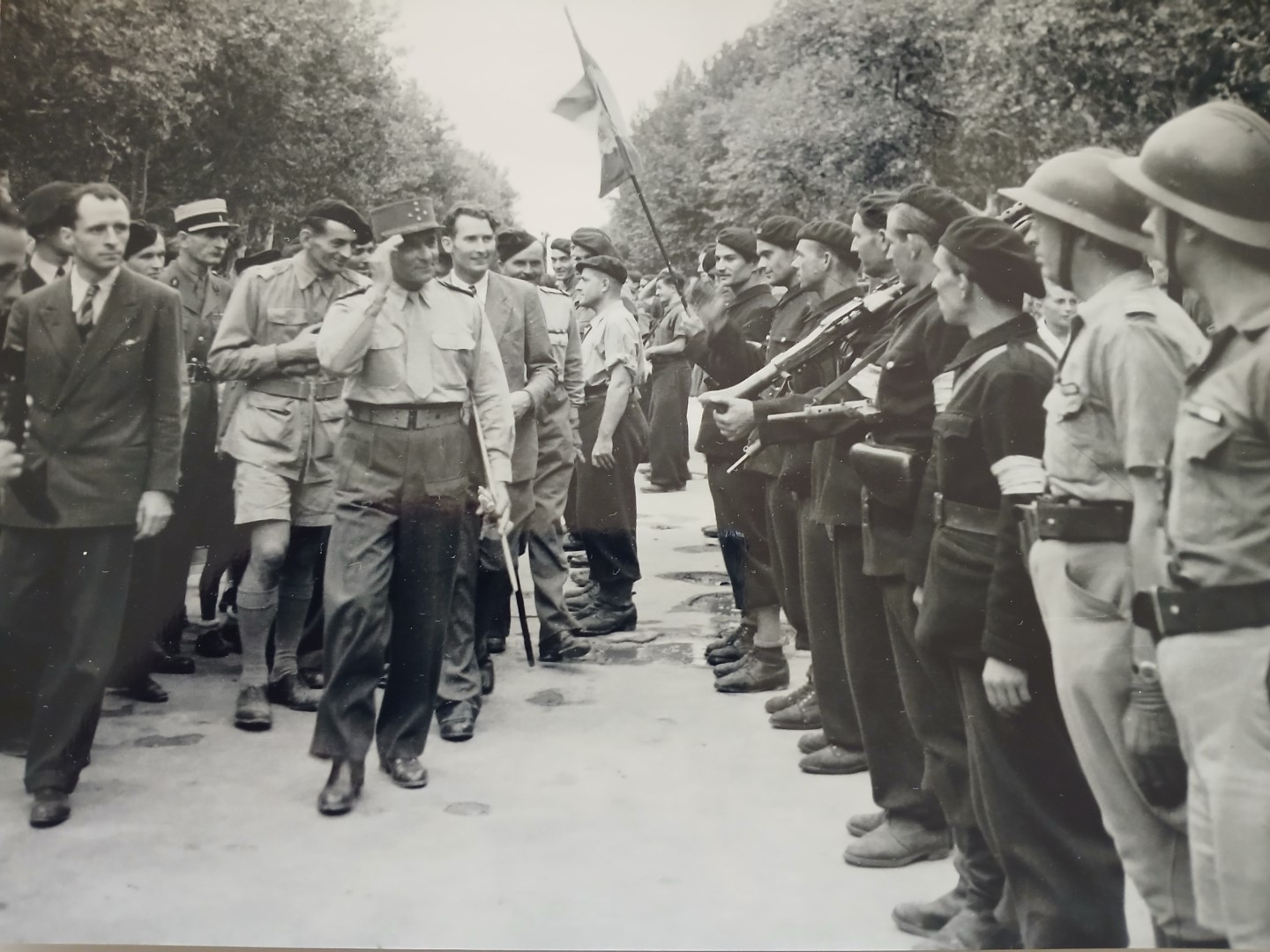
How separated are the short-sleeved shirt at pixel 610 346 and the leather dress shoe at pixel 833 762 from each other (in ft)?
7.07

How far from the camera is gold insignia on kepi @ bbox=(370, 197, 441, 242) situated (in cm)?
334

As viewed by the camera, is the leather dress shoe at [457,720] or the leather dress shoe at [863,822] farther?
the leather dress shoe at [457,720]

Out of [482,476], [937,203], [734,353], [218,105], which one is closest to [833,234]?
[734,353]

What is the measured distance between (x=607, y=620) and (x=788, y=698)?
69 centimetres

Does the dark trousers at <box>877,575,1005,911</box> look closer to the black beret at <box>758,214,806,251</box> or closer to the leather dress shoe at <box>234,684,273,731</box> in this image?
the black beret at <box>758,214,806,251</box>

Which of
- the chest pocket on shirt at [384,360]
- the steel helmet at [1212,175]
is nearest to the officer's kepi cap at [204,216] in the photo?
the chest pocket on shirt at [384,360]

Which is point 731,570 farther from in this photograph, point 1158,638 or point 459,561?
point 1158,638

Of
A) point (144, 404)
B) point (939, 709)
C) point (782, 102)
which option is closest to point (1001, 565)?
point (939, 709)

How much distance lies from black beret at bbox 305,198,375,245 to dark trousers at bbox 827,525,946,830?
1.57 meters

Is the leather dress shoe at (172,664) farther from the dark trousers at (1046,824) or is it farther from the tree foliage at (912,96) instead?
the dark trousers at (1046,824)

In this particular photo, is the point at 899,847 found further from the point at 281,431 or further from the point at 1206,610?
the point at 281,431

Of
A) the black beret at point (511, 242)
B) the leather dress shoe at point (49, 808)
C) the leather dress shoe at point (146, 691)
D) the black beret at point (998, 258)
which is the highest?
the black beret at point (511, 242)

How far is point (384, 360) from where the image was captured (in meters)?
3.31

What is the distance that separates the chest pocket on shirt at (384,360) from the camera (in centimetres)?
330
